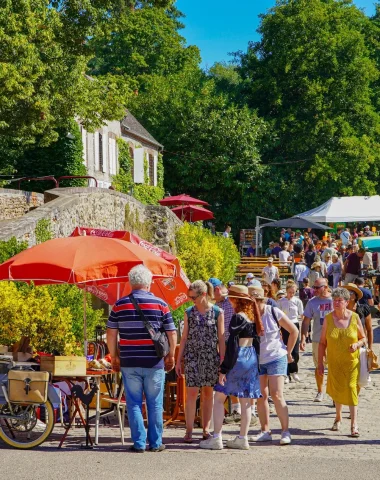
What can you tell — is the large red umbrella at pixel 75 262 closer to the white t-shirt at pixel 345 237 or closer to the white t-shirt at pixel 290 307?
the white t-shirt at pixel 290 307

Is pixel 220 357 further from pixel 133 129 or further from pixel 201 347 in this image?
pixel 133 129

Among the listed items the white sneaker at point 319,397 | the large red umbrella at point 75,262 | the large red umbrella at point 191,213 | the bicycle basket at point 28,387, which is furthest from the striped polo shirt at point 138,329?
the large red umbrella at point 191,213

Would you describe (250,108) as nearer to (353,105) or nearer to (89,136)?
(353,105)

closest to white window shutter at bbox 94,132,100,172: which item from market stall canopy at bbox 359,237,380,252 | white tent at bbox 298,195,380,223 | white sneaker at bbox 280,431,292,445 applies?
white tent at bbox 298,195,380,223

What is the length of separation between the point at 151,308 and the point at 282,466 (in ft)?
6.26

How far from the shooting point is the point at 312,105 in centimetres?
5144

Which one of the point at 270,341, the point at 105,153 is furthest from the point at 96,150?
the point at 270,341

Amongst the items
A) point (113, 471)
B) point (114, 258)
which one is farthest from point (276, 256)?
→ point (113, 471)

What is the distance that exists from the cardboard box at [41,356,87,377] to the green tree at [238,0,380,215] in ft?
133

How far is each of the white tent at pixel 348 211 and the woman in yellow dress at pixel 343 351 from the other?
23.6 m

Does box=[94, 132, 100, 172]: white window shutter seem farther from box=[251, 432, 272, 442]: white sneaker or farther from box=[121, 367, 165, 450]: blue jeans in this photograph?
box=[121, 367, 165, 450]: blue jeans

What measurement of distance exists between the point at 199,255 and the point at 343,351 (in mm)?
16005

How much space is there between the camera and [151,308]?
9.10m

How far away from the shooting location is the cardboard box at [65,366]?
9758 mm
